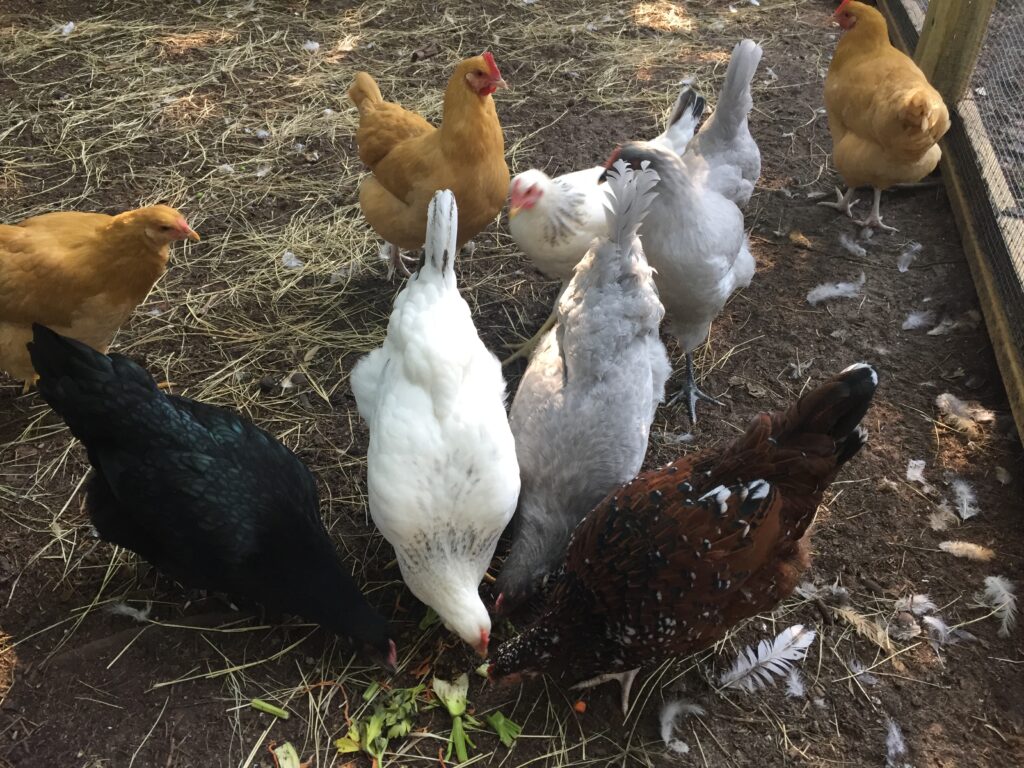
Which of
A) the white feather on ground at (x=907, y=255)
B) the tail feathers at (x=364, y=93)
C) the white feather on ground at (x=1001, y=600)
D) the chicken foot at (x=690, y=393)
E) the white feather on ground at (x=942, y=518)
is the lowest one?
the white feather on ground at (x=1001, y=600)

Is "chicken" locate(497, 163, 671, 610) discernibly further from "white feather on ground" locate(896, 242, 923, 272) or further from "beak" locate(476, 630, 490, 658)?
"white feather on ground" locate(896, 242, 923, 272)

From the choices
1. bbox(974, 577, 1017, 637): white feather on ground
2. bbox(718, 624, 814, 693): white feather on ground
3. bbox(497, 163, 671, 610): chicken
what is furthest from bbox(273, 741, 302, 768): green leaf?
bbox(974, 577, 1017, 637): white feather on ground

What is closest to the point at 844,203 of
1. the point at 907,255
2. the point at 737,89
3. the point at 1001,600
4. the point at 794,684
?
the point at 907,255

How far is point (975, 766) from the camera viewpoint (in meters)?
1.97

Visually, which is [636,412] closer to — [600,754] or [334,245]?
[600,754]

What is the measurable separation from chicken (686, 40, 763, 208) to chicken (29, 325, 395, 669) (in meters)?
2.29

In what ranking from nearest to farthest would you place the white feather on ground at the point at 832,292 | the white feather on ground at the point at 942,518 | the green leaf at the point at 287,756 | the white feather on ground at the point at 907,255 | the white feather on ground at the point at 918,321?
the green leaf at the point at 287,756 → the white feather on ground at the point at 942,518 → the white feather on ground at the point at 918,321 → the white feather on ground at the point at 832,292 → the white feather on ground at the point at 907,255

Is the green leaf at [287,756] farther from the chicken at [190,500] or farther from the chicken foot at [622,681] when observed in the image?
the chicken foot at [622,681]

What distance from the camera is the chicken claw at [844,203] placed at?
381 centimetres

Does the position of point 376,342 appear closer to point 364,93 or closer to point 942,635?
point 364,93

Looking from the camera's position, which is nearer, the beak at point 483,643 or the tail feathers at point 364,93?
the beak at point 483,643

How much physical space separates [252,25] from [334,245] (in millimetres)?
2819

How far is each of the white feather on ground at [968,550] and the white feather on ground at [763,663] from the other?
726mm

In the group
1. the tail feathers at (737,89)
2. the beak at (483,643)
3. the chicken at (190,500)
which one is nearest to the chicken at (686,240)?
the tail feathers at (737,89)
